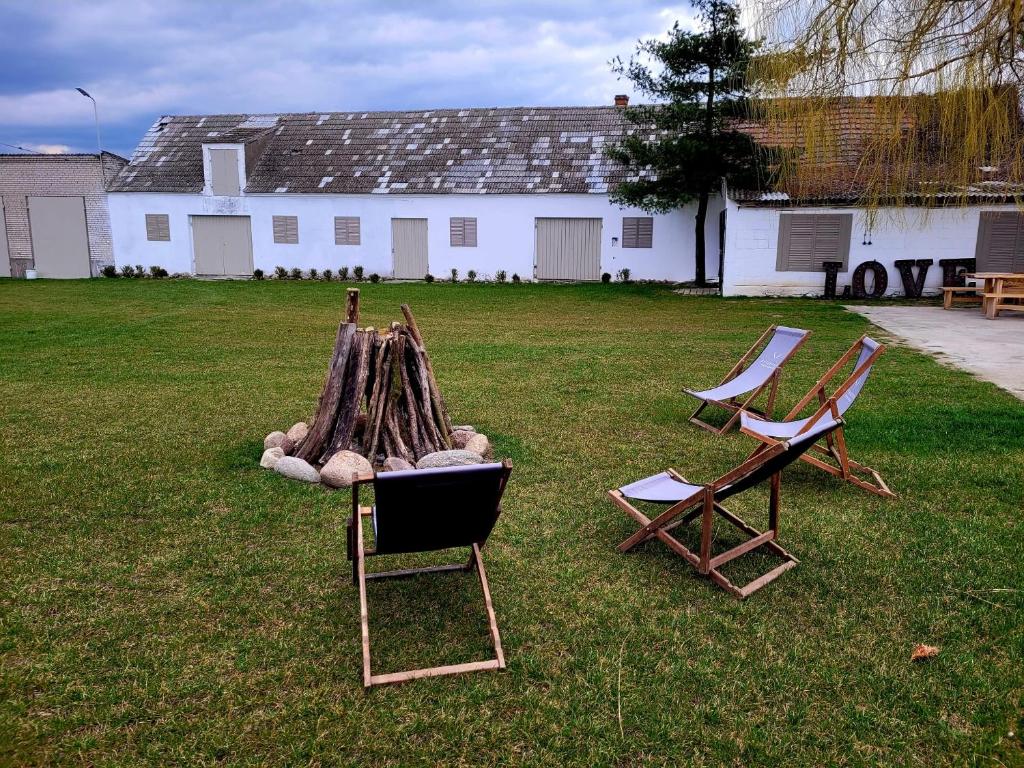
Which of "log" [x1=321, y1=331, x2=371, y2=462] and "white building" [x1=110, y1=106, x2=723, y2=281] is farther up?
"white building" [x1=110, y1=106, x2=723, y2=281]

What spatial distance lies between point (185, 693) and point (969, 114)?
654cm

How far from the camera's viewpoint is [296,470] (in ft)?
18.2

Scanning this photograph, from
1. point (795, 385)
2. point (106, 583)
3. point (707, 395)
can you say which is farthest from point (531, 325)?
point (106, 583)

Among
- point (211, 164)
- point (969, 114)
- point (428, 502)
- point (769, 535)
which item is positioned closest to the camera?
point (428, 502)

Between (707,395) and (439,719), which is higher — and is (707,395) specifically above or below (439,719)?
above

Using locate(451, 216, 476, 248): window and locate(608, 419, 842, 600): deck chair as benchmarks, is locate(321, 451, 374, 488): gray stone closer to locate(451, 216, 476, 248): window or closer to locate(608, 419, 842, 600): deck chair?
locate(608, 419, 842, 600): deck chair

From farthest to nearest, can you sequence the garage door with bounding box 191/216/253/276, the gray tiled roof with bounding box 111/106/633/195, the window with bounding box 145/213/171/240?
the window with bounding box 145/213/171/240 → the garage door with bounding box 191/216/253/276 → the gray tiled roof with bounding box 111/106/633/195

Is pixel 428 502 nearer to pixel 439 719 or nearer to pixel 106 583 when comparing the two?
pixel 439 719

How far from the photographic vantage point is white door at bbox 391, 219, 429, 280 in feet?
83.5

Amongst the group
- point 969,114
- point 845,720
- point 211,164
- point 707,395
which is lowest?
point 845,720

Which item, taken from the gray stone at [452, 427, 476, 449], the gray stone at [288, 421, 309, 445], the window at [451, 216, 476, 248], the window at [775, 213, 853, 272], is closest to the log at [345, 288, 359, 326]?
the gray stone at [288, 421, 309, 445]

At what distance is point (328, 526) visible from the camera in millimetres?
4738

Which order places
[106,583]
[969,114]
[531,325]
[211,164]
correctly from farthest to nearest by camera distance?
[211,164], [531,325], [969,114], [106,583]

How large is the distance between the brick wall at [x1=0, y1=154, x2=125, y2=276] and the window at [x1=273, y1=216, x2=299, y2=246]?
6.48 m
